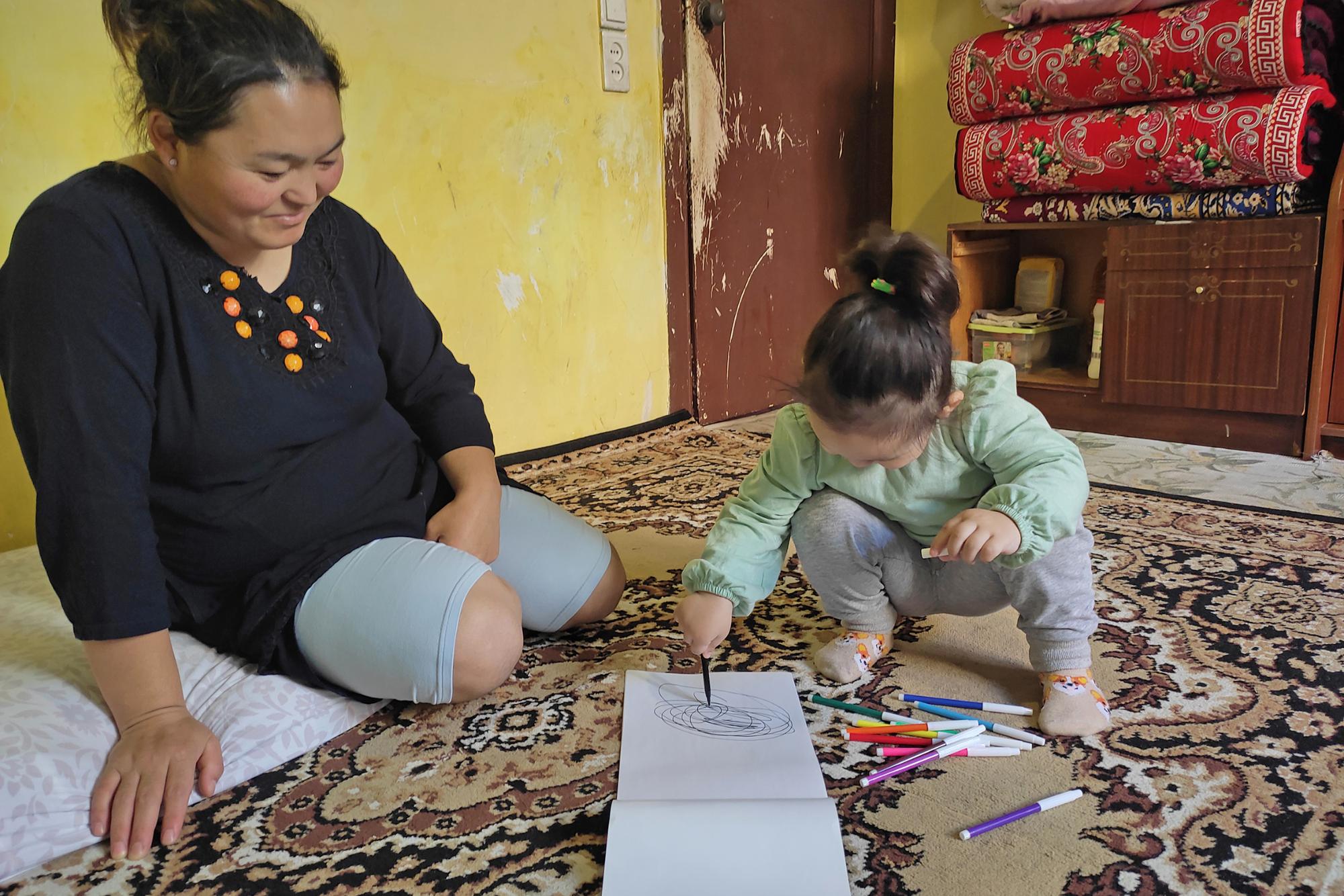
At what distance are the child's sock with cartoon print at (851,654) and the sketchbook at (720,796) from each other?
0.05 metres

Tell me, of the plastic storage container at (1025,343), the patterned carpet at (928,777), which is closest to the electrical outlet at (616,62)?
the plastic storage container at (1025,343)

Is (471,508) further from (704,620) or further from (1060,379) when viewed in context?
(1060,379)

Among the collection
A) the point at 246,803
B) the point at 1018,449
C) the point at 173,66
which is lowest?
the point at 246,803

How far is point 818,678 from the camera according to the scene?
108cm

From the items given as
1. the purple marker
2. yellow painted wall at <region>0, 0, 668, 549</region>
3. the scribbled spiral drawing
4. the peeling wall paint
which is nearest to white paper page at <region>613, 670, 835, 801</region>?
the scribbled spiral drawing

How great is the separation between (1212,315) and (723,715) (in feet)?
5.22

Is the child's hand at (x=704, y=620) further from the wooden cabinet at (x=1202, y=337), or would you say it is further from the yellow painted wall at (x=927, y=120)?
the yellow painted wall at (x=927, y=120)

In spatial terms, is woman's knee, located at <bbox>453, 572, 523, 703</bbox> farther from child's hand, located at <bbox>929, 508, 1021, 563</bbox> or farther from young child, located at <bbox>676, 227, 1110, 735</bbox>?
child's hand, located at <bbox>929, 508, 1021, 563</bbox>

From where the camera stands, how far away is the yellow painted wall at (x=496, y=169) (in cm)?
143

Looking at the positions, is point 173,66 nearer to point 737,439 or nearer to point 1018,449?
point 1018,449

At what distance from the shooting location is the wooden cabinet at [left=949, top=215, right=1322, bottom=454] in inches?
76.0

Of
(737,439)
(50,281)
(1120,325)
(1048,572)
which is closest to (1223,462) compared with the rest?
(1120,325)

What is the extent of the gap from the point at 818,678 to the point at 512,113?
136 centimetres

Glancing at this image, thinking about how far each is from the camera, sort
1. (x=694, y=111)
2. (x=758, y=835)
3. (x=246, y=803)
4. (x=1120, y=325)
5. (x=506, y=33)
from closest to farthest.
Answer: (x=758, y=835), (x=246, y=803), (x=506, y=33), (x=1120, y=325), (x=694, y=111)
